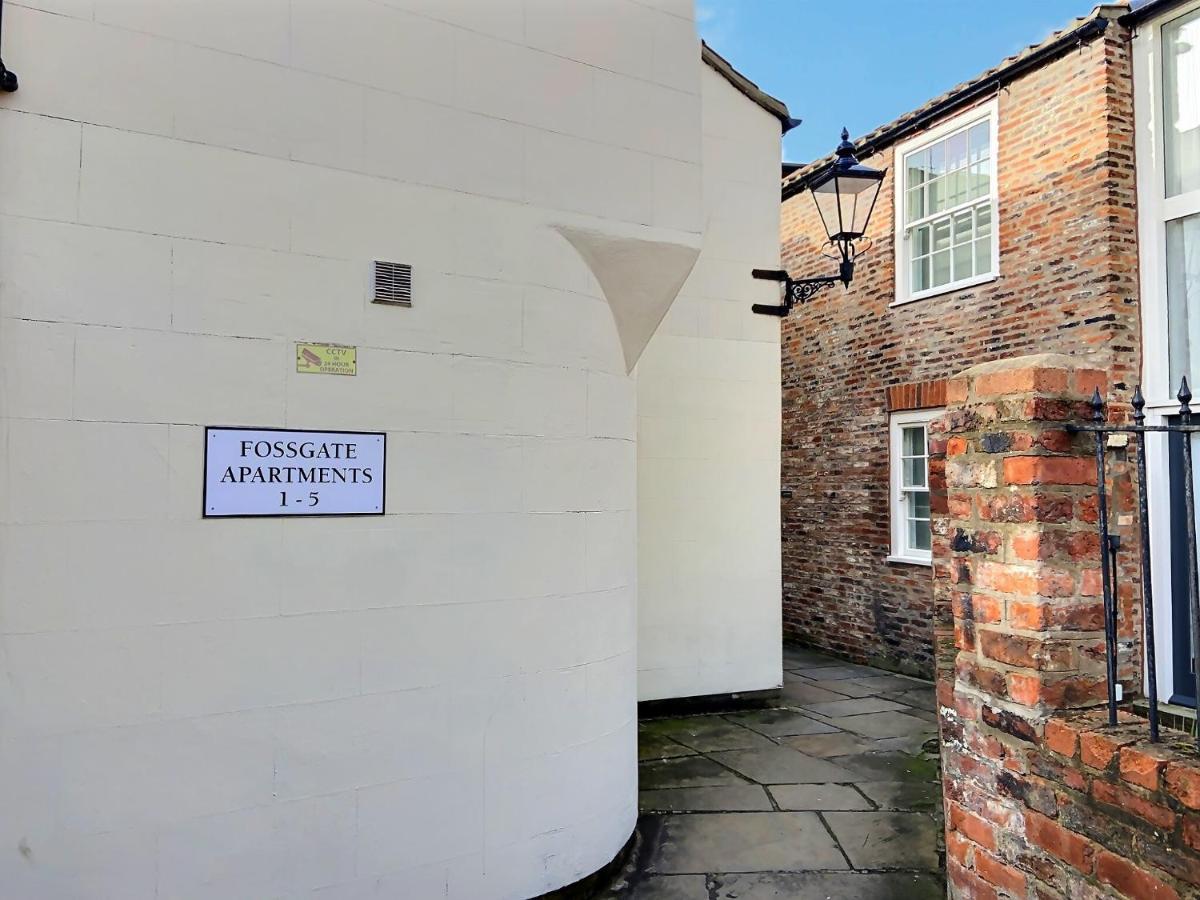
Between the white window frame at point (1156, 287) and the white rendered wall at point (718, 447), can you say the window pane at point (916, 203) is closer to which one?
the white rendered wall at point (718, 447)

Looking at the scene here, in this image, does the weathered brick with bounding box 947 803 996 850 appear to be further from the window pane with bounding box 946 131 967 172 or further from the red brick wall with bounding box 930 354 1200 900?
the window pane with bounding box 946 131 967 172

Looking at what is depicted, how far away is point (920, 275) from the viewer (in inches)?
323

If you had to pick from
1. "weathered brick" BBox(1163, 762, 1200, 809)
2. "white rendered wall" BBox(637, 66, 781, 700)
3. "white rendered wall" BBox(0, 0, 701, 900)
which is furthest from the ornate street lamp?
"weathered brick" BBox(1163, 762, 1200, 809)

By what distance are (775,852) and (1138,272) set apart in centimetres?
506

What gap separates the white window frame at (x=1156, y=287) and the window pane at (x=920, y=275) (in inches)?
81.0

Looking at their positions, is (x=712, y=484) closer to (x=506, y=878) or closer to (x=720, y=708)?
(x=720, y=708)

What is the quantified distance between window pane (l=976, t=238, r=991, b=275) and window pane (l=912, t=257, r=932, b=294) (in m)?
0.63

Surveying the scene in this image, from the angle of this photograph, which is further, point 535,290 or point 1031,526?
point 535,290

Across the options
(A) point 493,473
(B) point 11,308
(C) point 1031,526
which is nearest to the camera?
(C) point 1031,526

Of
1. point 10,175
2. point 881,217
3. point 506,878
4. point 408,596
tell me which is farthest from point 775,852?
point 881,217

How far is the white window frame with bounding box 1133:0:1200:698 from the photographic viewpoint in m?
6.03

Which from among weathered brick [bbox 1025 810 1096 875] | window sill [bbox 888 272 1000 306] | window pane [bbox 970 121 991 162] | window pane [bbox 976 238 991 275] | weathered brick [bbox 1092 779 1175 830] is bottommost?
weathered brick [bbox 1025 810 1096 875]

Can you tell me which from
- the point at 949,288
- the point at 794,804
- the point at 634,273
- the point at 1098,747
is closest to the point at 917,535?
the point at 949,288

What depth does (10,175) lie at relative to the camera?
2.59m
